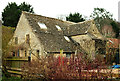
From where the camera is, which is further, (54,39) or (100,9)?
(100,9)

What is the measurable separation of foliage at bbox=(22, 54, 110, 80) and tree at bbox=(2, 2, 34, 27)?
2199cm

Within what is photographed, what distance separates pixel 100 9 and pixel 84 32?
62.9 feet

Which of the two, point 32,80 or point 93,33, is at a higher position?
point 93,33

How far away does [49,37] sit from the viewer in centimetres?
1684

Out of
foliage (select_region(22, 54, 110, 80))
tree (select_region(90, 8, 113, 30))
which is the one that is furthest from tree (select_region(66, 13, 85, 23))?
foliage (select_region(22, 54, 110, 80))

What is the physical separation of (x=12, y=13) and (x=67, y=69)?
81.9ft

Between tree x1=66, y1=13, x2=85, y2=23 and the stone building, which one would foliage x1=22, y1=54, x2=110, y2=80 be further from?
tree x1=66, y1=13, x2=85, y2=23

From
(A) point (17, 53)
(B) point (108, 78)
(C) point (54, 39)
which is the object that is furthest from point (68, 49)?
(B) point (108, 78)

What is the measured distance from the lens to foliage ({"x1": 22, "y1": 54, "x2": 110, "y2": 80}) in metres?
4.67

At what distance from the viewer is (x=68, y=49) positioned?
16922 millimetres

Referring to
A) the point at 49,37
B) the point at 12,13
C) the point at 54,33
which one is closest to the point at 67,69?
the point at 49,37

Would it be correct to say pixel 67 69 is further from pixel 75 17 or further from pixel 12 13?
pixel 75 17

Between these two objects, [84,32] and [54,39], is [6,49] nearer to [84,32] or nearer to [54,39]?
[54,39]

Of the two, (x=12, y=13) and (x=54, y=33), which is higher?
(x=12, y=13)
